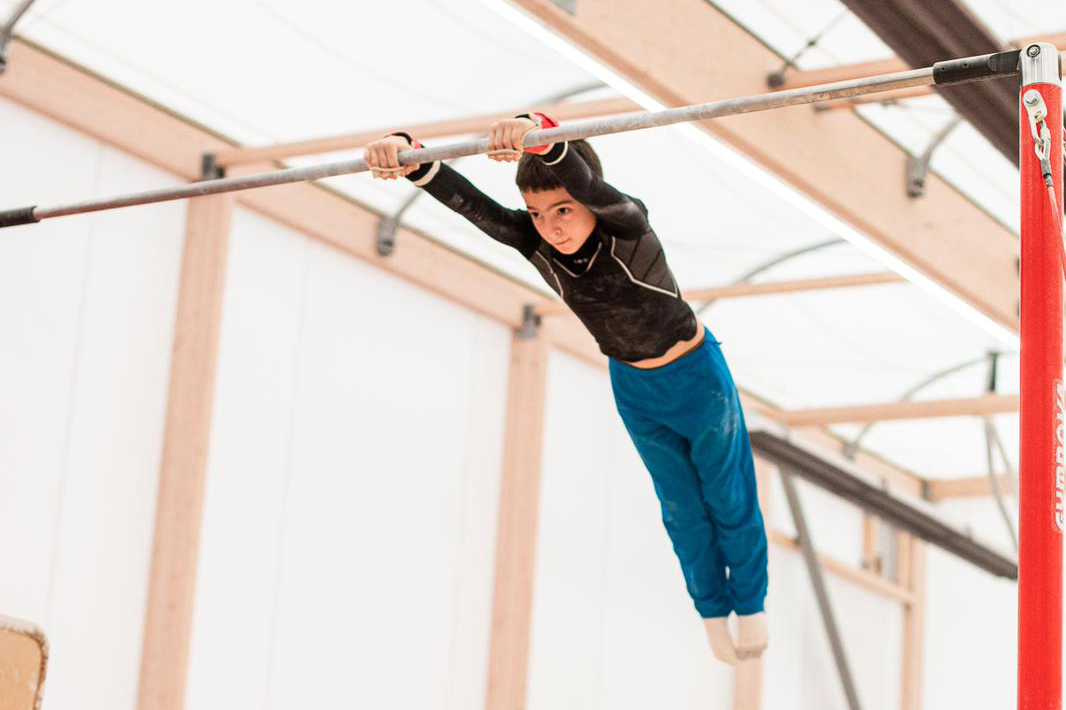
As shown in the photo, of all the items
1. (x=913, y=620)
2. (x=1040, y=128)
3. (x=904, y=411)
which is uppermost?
(x=904, y=411)

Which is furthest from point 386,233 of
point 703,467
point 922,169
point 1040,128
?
point 1040,128

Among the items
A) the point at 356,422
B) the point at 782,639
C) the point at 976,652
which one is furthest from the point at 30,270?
the point at 976,652

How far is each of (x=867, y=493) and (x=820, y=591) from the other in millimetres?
898

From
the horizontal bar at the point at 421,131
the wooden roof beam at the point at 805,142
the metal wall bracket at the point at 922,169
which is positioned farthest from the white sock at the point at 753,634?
the metal wall bracket at the point at 922,169

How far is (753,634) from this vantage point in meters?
4.72

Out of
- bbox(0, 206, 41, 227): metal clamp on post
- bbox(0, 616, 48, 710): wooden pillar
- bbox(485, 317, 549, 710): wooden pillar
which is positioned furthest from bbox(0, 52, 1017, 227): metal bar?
bbox(485, 317, 549, 710): wooden pillar

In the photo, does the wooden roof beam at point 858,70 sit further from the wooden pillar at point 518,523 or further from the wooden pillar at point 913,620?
the wooden pillar at point 913,620

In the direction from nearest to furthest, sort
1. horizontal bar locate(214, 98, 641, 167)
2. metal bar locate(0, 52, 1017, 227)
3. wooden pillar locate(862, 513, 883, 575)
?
metal bar locate(0, 52, 1017, 227) → horizontal bar locate(214, 98, 641, 167) → wooden pillar locate(862, 513, 883, 575)

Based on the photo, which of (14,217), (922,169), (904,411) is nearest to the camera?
(14,217)

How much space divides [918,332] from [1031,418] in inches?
256

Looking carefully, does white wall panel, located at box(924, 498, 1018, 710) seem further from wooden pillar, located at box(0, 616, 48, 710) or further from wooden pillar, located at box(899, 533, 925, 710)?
wooden pillar, located at box(0, 616, 48, 710)

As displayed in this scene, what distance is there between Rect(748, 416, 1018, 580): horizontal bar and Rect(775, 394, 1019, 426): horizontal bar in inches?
9.3

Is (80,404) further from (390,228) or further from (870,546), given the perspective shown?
(870,546)

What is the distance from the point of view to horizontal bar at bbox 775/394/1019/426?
8.27 meters
